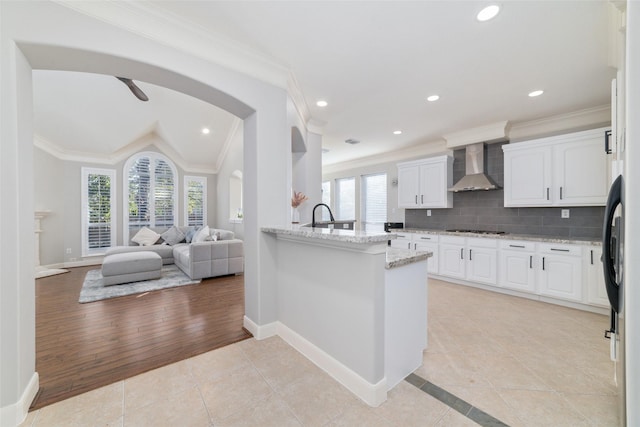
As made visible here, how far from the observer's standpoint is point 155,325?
2688 millimetres

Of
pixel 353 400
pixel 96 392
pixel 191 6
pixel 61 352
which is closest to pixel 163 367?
pixel 96 392

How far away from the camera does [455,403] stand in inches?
62.4

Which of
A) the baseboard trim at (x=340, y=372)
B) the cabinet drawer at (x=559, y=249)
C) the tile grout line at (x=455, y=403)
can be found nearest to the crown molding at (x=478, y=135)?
the cabinet drawer at (x=559, y=249)

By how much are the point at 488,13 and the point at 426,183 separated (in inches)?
132

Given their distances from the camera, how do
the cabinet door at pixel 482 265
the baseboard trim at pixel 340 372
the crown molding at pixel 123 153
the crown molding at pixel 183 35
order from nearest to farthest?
the baseboard trim at pixel 340 372, the crown molding at pixel 183 35, the cabinet door at pixel 482 265, the crown molding at pixel 123 153

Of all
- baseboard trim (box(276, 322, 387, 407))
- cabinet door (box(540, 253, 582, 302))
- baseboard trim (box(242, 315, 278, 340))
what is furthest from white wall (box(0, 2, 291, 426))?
cabinet door (box(540, 253, 582, 302))

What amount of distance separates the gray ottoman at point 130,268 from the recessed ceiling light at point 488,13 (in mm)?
5315

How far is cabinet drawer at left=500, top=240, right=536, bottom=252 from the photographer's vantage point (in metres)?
3.53

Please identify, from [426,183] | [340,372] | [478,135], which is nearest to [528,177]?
[478,135]

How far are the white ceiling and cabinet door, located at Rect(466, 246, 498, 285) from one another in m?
2.10

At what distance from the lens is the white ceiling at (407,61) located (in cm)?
185

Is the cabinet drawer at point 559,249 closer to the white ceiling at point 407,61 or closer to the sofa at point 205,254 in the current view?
the white ceiling at point 407,61

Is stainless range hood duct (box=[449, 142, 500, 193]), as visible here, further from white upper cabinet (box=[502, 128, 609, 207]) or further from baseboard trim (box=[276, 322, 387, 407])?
baseboard trim (box=[276, 322, 387, 407])

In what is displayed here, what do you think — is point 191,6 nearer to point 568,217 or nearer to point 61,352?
point 61,352
